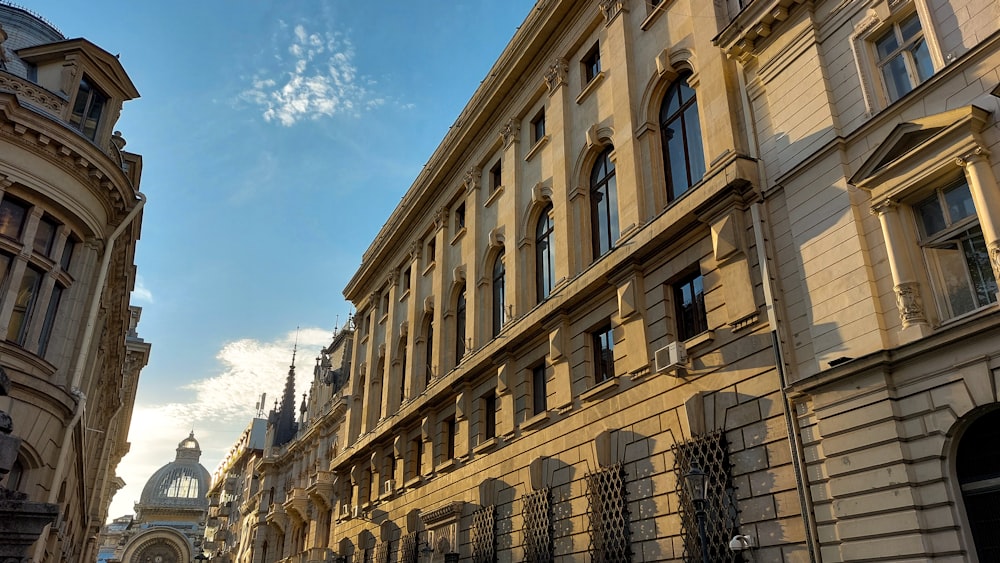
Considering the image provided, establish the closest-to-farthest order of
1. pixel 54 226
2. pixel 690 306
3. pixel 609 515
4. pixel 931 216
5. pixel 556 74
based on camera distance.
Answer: pixel 931 216 < pixel 690 306 < pixel 609 515 < pixel 54 226 < pixel 556 74

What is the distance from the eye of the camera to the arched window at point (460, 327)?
2734 centimetres

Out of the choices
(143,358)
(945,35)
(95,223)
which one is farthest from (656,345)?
(143,358)

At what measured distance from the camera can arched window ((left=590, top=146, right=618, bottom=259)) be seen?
19547 mm

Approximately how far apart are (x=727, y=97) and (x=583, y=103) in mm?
6747

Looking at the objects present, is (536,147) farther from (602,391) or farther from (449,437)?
(449,437)

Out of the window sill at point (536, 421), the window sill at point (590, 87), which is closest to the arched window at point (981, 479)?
the window sill at point (536, 421)

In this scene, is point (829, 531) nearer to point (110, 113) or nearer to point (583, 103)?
point (583, 103)

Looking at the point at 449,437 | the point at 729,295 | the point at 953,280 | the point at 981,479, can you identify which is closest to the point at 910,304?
the point at 953,280

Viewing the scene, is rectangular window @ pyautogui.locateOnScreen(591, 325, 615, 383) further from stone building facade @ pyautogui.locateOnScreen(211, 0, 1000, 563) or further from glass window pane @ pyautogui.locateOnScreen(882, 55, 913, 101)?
glass window pane @ pyautogui.locateOnScreen(882, 55, 913, 101)

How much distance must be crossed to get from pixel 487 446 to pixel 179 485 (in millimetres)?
116357

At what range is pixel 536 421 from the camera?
1972cm

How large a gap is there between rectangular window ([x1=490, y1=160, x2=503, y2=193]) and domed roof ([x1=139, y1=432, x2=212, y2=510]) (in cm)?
11151

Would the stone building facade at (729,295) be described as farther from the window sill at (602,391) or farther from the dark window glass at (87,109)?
the dark window glass at (87,109)

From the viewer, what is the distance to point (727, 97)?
51.5 feet
